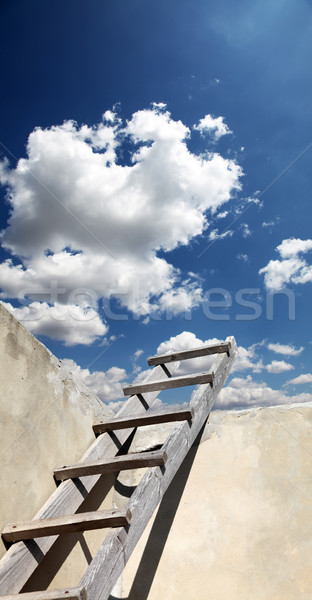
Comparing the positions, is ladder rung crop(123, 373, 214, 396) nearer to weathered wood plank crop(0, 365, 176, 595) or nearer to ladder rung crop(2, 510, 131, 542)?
weathered wood plank crop(0, 365, 176, 595)

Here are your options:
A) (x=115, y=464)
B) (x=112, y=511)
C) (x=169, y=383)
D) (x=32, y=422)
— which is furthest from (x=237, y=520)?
(x=32, y=422)

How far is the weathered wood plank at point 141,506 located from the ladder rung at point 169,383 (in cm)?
7

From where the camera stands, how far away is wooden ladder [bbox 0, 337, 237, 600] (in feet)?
5.22

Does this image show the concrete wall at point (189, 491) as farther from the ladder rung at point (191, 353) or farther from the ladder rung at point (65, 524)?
the ladder rung at point (191, 353)

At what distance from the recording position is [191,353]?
3107 millimetres

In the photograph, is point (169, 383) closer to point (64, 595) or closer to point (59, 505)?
point (59, 505)

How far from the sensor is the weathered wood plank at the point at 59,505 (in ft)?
5.70

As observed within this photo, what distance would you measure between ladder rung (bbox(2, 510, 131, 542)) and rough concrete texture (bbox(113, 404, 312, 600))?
1424 millimetres

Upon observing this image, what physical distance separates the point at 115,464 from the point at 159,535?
1.39 m

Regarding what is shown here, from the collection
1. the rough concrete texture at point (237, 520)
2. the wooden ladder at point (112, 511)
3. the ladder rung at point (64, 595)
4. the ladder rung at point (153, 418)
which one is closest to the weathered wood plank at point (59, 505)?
the wooden ladder at point (112, 511)

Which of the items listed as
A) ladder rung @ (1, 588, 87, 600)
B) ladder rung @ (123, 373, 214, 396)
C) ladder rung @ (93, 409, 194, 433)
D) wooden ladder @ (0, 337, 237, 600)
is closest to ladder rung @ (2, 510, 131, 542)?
wooden ladder @ (0, 337, 237, 600)

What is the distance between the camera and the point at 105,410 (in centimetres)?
290

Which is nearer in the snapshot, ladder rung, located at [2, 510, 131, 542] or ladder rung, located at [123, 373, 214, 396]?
ladder rung, located at [2, 510, 131, 542]

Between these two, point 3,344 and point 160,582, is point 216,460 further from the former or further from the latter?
point 3,344
